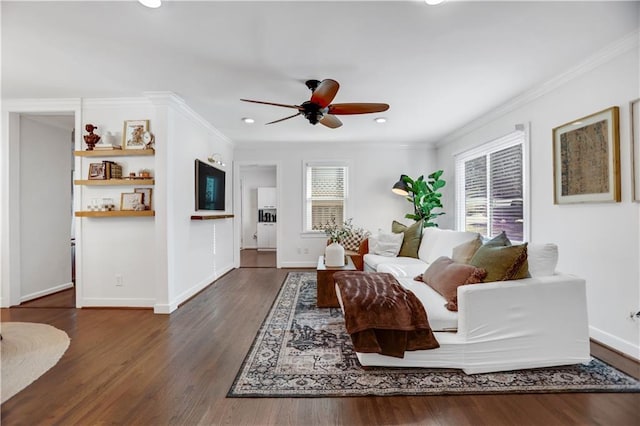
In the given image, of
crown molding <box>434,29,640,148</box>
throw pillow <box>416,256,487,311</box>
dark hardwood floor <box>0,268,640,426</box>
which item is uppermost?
crown molding <box>434,29,640,148</box>

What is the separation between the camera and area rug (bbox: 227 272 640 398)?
1933 mm

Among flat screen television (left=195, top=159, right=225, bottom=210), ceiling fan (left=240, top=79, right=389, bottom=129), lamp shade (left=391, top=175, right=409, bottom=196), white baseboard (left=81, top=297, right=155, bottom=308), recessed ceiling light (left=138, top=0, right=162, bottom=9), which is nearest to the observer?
recessed ceiling light (left=138, top=0, right=162, bottom=9)

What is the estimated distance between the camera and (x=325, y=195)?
6242 mm

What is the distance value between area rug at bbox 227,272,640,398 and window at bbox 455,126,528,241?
1.81m

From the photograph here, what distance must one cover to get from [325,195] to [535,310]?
4440mm

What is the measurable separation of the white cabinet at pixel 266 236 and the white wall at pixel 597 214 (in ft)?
22.0

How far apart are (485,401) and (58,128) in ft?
19.4

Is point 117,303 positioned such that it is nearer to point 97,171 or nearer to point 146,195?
point 146,195

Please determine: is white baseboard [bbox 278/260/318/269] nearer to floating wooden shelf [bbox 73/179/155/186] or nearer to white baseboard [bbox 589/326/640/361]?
floating wooden shelf [bbox 73/179/155/186]

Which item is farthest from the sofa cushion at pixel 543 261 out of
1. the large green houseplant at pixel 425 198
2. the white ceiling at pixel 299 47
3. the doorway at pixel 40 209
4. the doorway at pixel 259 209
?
the doorway at pixel 259 209

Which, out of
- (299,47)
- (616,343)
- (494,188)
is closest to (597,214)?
(616,343)

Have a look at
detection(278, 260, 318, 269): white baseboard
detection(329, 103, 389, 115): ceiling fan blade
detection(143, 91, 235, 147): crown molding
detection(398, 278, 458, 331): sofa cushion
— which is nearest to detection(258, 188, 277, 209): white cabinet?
detection(278, 260, 318, 269): white baseboard

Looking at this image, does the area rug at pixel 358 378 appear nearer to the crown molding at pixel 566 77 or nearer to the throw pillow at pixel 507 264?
the throw pillow at pixel 507 264

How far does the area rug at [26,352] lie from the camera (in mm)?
2090
